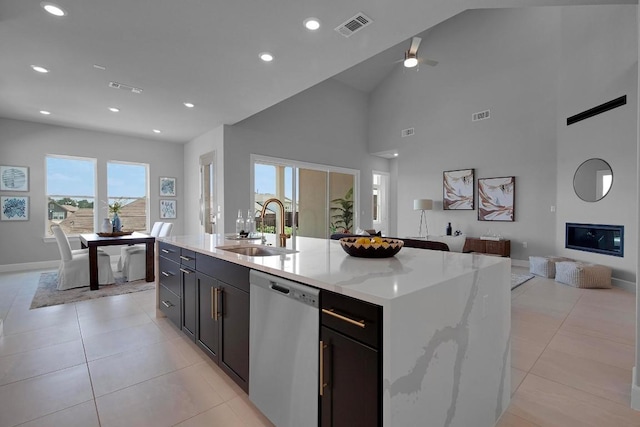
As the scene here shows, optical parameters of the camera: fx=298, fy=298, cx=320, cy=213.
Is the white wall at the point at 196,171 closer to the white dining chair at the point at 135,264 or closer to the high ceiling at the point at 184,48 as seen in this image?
the high ceiling at the point at 184,48

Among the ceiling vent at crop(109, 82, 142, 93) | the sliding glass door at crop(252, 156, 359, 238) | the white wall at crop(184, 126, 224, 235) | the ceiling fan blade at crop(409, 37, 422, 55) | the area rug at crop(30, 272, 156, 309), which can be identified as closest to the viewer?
the area rug at crop(30, 272, 156, 309)

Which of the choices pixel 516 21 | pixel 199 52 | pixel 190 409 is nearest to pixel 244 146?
pixel 199 52

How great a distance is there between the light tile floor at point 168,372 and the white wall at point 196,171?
312 centimetres

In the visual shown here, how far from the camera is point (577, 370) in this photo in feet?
7.30

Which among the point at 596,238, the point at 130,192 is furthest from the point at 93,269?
the point at 596,238

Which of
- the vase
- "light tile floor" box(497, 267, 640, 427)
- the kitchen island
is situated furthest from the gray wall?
the vase

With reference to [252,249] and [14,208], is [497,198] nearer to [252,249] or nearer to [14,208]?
[252,249]

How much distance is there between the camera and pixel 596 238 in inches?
192

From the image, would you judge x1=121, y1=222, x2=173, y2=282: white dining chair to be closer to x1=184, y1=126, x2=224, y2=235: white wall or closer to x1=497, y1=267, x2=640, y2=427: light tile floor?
x1=184, y1=126, x2=224, y2=235: white wall

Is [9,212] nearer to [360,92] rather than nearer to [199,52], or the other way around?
[199,52]

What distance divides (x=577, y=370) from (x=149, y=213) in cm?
773

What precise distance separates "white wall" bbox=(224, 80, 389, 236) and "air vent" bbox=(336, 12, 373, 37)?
3.67m

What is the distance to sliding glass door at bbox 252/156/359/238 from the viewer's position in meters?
6.46

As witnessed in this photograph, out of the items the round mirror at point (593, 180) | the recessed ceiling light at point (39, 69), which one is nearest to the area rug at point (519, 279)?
the round mirror at point (593, 180)
